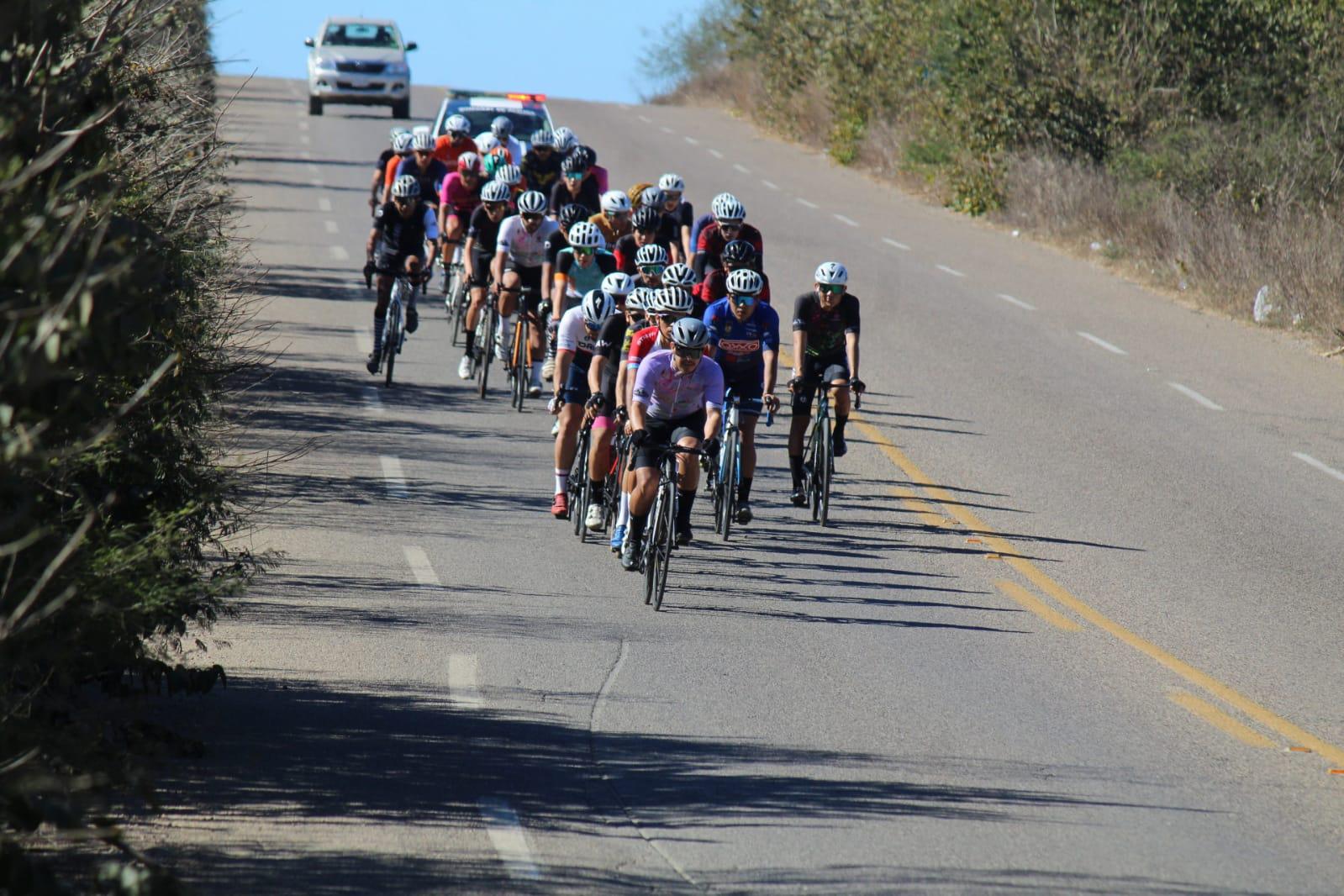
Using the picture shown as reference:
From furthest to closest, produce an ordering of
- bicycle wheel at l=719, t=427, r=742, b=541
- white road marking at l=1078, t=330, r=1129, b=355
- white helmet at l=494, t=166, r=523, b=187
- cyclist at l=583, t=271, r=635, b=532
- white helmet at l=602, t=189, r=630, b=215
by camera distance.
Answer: white road marking at l=1078, t=330, r=1129, b=355 < white helmet at l=494, t=166, r=523, b=187 < white helmet at l=602, t=189, r=630, b=215 < bicycle wheel at l=719, t=427, r=742, b=541 < cyclist at l=583, t=271, r=635, b=532

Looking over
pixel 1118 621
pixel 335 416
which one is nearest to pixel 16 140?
pixel 1118 621

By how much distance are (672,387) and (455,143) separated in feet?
41.2

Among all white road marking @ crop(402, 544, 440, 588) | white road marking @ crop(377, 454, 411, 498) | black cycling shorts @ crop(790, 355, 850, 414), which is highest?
black cycling shorts @ crop(790, 355, 850, 414)

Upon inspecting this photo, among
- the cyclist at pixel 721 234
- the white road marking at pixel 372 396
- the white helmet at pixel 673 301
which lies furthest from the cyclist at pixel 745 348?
the white road marking at pixel 372 396

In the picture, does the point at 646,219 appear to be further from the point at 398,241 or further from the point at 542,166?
the point at 542,166

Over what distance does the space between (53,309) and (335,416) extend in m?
12.9

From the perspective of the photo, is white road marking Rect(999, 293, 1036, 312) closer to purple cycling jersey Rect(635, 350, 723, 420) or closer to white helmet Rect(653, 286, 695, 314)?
white helmet Rect(653, 286, 695, 314)

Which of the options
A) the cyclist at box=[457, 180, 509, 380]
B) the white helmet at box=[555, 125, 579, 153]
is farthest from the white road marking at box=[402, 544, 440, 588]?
the white helmet at box=[555, 125, 579, 153]

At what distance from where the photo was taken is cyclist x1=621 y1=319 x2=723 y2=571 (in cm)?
1158

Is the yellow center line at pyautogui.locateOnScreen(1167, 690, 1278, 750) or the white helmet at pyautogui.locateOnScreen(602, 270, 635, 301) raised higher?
the white helmet at pyautogui.locateOnScreen(602, 270, 635, 301)

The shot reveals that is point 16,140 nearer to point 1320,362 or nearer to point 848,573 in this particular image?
point 848,573

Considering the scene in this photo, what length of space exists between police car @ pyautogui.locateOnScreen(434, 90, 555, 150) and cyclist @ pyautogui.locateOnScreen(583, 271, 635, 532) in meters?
17.1

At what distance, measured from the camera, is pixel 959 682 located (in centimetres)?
974

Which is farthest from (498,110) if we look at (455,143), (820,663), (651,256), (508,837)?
(508,837)
